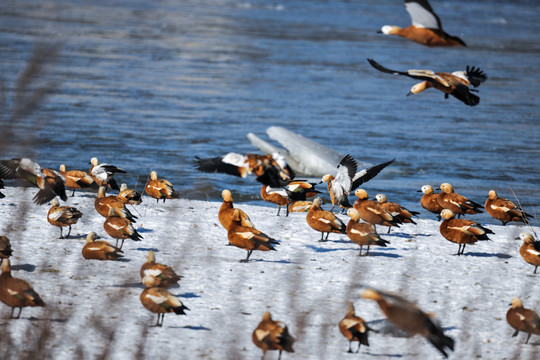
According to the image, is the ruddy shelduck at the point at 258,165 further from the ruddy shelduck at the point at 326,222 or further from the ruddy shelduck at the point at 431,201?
the ruddy shelduck at the point at 431,201

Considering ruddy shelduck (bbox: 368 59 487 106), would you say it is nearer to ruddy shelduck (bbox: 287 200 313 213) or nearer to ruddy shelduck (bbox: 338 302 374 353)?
ruddy shelduck (bbox: 338 302 374 353)

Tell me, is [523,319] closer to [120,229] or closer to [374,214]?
[374,214]

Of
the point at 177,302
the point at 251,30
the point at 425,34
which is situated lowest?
the point at 251,30

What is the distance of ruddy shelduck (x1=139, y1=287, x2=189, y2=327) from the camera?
5.52m

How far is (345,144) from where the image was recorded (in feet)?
64.1

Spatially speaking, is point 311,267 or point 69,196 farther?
point 69,196

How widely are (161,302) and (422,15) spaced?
2.74 m

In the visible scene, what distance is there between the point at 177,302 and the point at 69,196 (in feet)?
17.9

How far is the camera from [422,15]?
13.6ft

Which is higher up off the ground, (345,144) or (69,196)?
(69,196)

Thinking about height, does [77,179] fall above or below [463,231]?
below

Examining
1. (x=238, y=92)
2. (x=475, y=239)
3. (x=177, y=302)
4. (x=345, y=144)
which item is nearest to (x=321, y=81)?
(x=238, y=92)

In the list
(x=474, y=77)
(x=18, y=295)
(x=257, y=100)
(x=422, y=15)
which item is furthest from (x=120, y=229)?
(x=257, y=100)

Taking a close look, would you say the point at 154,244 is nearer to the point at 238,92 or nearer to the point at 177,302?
the point at 177,302
